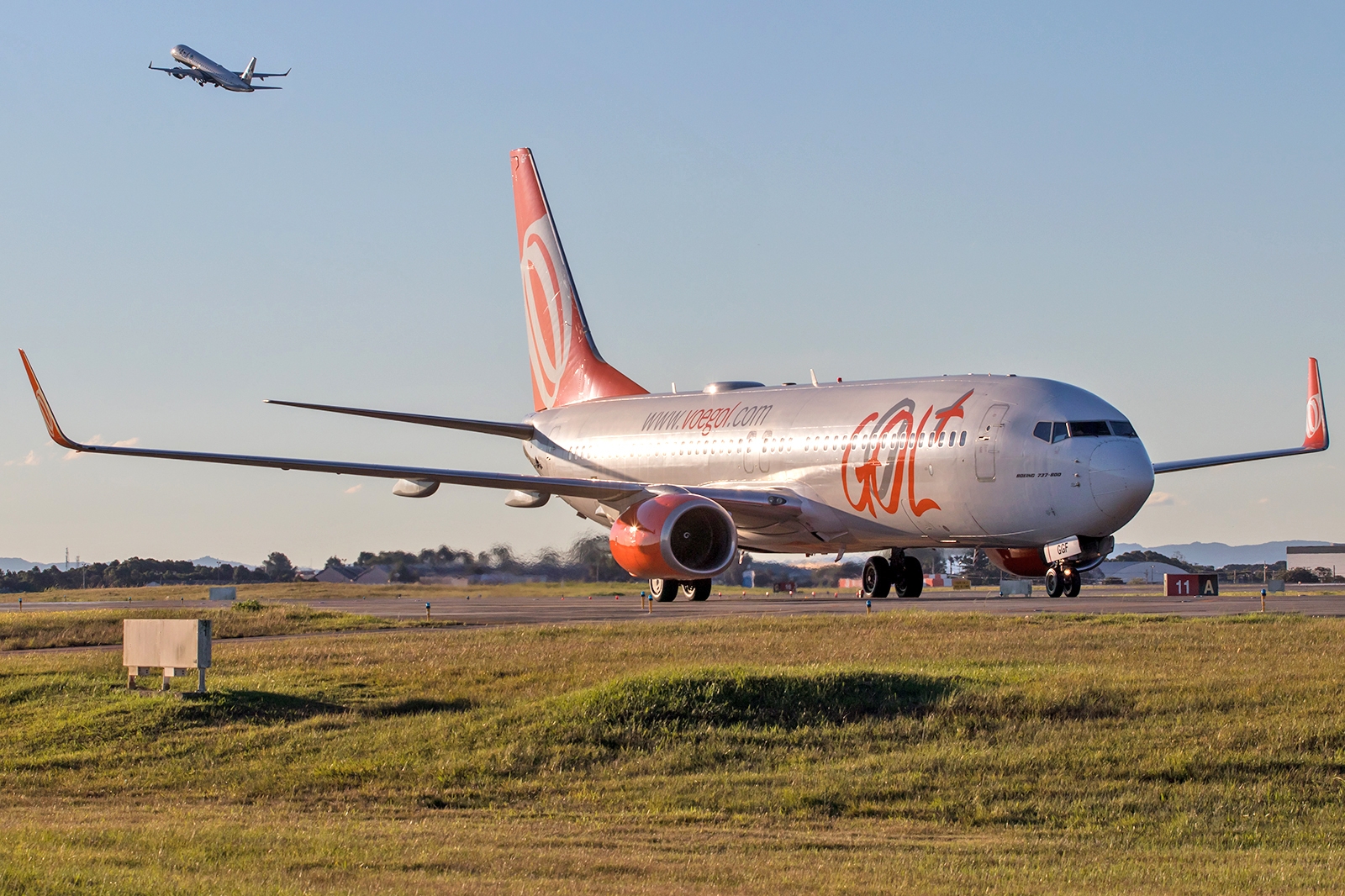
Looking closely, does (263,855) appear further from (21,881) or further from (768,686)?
(768,686)

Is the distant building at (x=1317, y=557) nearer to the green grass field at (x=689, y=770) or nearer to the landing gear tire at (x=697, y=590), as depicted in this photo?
the landing gear tire at (x=697, y=590)

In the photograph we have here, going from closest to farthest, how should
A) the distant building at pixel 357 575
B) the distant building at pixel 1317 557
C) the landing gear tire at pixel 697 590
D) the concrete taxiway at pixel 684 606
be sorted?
the concrete taxiway at pixel 684 606, the landing gear tire at pixel 697 590, the distant building at pixel 357 575, the distant building at pixel 1317 557

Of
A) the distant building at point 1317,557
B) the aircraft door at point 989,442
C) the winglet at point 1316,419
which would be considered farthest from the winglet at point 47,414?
the distant building at point 1317,557

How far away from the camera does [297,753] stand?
59.9 ft

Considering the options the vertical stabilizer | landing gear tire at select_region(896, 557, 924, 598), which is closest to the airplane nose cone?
landing gear tire at select_region(896, 557, 924, 598)

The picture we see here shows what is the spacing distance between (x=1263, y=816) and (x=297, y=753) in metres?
10.6

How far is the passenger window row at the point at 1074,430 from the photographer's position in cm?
2938

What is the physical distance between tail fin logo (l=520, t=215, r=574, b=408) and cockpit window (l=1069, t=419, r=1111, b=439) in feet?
66.3

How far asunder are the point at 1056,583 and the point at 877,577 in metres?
6.62

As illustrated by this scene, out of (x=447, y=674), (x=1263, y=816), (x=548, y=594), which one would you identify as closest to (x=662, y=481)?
(x=548, y=594)

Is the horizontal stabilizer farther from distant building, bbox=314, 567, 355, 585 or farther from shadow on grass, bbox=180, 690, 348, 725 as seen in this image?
distant building, bbox=314, 567, 355, 585

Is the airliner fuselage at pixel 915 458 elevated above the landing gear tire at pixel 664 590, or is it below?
above

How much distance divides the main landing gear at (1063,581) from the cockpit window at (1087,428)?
2.79 m

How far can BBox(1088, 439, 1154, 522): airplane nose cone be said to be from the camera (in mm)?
28844
